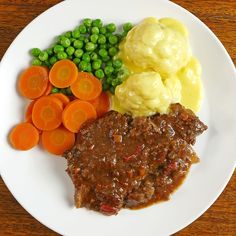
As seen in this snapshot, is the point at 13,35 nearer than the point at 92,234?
No

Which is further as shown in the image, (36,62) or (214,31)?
(214,31)

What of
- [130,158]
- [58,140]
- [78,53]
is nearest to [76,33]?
[78,53]

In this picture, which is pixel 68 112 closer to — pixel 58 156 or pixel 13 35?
pixel 58 156

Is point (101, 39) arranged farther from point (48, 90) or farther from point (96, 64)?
point (48, 90)

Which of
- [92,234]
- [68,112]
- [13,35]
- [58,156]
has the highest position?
[13,35]

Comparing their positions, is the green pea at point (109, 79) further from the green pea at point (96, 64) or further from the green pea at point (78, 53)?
the green pea at point (78, 53)

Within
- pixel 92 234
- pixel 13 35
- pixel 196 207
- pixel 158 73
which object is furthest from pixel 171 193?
pixel 13 35
